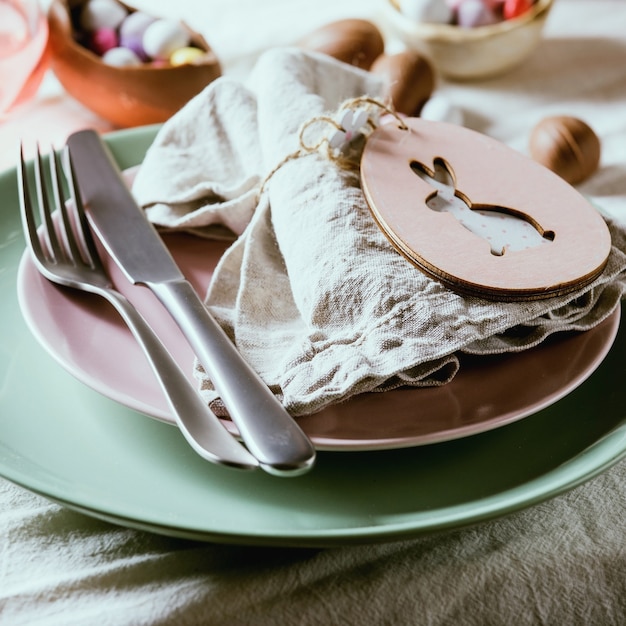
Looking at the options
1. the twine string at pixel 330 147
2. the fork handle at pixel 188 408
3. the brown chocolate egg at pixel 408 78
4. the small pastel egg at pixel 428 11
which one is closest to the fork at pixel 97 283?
the fork handle at pixel 188 408

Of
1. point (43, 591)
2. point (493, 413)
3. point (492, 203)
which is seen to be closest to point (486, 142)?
point (492, 203)

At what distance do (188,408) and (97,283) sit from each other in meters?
0.14

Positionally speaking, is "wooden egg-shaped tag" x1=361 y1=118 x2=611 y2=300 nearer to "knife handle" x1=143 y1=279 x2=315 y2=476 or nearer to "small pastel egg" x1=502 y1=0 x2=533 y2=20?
"knife handle" x1=143 y1=279 x2=315 y2=476

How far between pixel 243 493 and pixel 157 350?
0.08m

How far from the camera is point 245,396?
0.34 m

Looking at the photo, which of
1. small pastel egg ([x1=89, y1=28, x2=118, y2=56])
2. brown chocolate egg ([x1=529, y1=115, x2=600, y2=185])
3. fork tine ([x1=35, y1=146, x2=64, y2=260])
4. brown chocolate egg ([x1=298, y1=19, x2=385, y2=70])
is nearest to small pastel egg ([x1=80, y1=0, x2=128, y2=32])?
small pastel egg ([x1=89, y1=28, x2=118, y2=56])

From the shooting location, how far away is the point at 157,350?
389 mm

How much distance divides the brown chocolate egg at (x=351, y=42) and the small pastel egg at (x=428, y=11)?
1.7 inches

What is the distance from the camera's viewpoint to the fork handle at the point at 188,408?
1.05 feet

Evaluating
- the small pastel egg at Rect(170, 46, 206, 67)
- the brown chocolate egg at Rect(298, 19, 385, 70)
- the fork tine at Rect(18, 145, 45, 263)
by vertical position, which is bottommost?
the brown chocolate egg at Rect(298, 19, 385, 70)

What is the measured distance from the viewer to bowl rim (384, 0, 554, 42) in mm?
781

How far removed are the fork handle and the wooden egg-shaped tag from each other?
13cm

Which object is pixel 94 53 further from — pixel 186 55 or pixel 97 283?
pixel 97 283

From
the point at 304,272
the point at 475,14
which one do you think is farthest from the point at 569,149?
the point at 304,272
